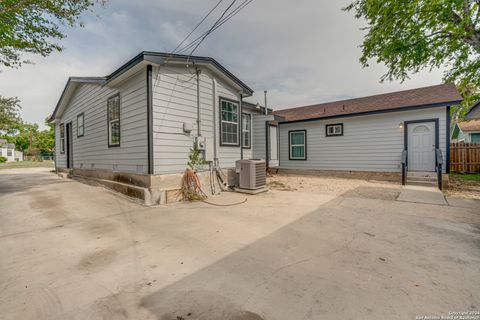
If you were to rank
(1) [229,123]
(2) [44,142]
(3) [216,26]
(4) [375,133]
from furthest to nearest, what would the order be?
(2) [44,142], (4) [375,133], (1) [229,123], (3) [216,26]

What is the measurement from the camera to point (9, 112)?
14.1 m

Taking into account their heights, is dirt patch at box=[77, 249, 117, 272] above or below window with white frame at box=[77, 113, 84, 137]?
below

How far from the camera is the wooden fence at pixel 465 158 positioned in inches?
411

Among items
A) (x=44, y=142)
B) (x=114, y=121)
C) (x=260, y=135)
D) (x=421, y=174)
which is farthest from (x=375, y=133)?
(x=44, y=142)

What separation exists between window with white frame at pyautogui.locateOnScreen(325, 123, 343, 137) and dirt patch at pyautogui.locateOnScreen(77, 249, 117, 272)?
1013 cm

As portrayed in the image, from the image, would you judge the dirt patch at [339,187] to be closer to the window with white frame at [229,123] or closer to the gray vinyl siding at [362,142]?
the gray vinyl siding at [362,142]

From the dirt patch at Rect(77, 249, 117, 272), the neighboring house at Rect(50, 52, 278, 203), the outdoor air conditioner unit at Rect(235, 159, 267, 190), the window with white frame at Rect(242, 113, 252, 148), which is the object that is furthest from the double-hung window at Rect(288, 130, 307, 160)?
the dirt patch at Rect(77, 249, 117, 272)

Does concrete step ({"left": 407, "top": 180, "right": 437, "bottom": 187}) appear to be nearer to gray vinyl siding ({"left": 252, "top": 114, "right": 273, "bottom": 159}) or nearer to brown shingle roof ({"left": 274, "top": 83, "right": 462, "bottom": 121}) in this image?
brown shingle roof ({"left": 274, "top": 83, "right": 462, "bottom": 121})

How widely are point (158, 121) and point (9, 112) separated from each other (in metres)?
16.6

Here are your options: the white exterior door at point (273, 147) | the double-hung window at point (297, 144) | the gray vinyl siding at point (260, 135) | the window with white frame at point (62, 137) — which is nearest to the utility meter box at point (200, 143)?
the gray vinyl siding at point (260, 135)

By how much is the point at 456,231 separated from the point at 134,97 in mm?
7297

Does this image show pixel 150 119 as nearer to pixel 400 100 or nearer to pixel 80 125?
pixel 80 125

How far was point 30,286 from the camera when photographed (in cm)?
186

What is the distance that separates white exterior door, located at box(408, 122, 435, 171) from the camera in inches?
305
